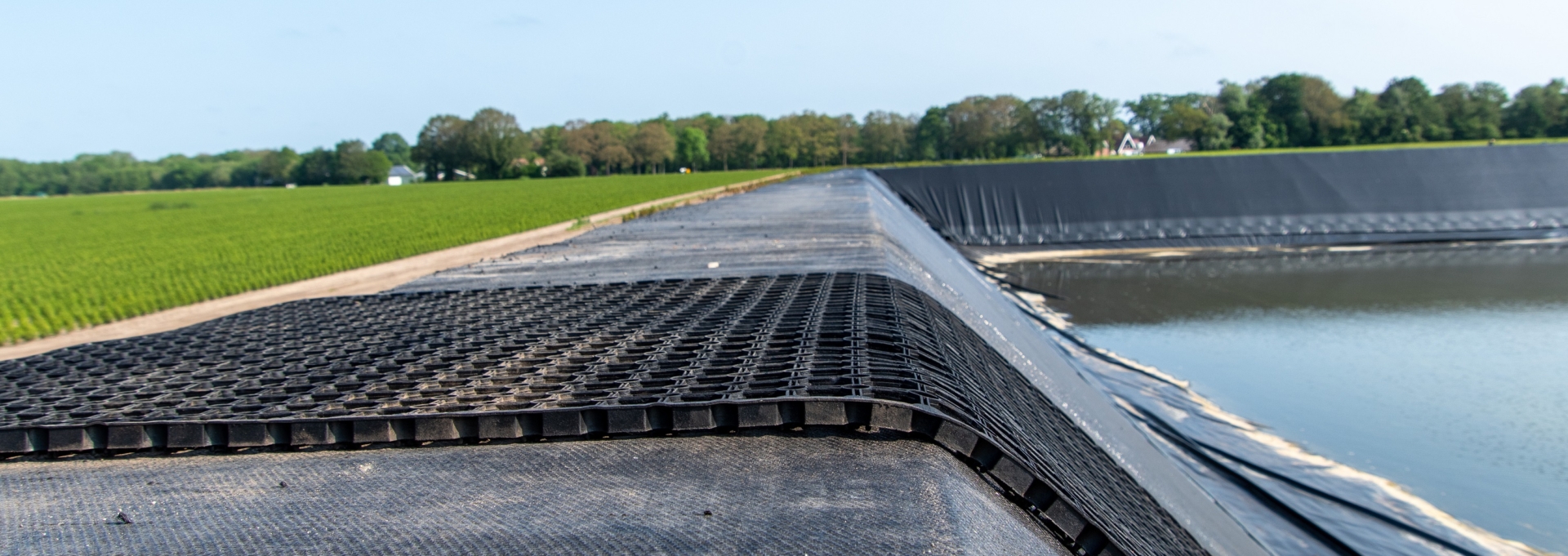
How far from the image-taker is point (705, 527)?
213 centimetres

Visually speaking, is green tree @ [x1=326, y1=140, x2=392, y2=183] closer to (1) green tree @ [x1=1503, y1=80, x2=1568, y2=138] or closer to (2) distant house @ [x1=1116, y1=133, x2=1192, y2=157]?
(2) distant house @ [x1=1116, y1=133, x2=1192, y2=157]

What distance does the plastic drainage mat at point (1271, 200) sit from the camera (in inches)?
771

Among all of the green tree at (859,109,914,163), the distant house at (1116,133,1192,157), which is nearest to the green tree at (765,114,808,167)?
the green tree at (859,109,914,163)

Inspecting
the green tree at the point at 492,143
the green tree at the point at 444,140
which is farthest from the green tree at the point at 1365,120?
the green tree at the point at 444,140

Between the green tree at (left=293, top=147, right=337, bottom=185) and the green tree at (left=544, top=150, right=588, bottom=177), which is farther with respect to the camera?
the green tree at (left=293, top=147, right=337, bottom=185)

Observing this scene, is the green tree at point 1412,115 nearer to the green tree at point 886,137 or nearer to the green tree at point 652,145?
the green tree at point 886,137

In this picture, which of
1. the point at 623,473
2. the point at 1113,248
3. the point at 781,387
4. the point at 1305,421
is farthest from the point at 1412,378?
the point at 1113,248

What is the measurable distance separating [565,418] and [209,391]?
1837 millimetres

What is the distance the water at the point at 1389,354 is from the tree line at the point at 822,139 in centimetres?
5103

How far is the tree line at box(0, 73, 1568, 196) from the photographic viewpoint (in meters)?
61.9

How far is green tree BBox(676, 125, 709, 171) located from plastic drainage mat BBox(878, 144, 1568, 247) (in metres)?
79.1

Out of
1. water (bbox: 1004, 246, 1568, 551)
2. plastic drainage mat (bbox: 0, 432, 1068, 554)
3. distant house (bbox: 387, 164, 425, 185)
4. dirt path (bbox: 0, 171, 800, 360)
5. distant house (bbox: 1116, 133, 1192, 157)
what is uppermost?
distant house (bbox: 1116, 133, 1192, 157)

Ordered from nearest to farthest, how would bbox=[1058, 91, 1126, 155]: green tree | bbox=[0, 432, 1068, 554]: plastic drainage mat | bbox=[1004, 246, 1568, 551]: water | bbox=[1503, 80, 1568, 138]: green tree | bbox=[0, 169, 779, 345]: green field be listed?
bbox=[0, 432, 1068, 554]: plastic drainage mat
bbox=[1004, 246, 1568, 551]: water
bbox=[0, 169, 779, 345]: green field
bbox=[1503, 80, 1568, 138]: green tree
bbox=[1058, 91, 1126, 155]: green tree

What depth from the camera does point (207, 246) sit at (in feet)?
65.9
